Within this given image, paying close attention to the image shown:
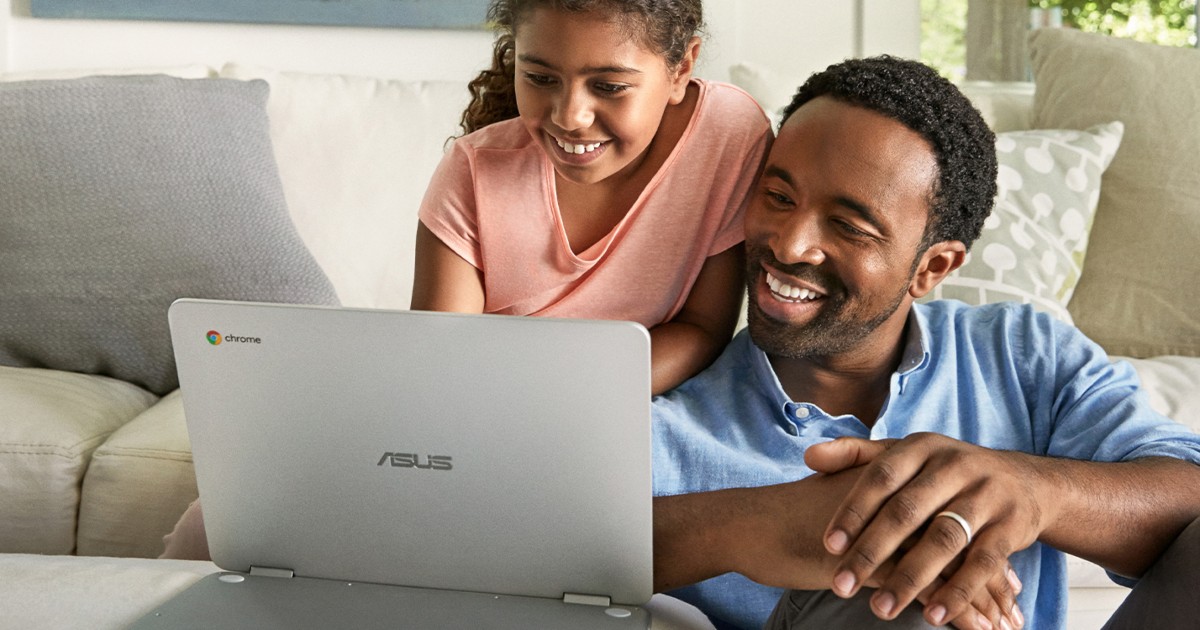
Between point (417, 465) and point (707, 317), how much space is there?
59cm

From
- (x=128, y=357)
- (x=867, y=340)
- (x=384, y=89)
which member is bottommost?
(x=128, y=357)

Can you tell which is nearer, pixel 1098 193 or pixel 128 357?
pixel 128 357

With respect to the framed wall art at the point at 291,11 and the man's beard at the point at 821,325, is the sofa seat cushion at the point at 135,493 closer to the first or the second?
the man's beard at the point at 821,325

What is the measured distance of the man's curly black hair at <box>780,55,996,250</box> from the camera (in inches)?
48.6

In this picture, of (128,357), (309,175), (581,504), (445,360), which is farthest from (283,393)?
(309,175)

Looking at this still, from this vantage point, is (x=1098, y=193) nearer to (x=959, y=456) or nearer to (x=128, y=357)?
(x=959, y=456)

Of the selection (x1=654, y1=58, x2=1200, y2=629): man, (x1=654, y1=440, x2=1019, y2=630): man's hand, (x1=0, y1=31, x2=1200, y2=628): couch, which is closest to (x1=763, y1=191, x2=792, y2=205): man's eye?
(x1=654, y1=58, x2=1200, y2=629): man

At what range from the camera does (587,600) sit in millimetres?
949

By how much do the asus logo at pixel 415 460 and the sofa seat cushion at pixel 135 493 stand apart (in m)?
0.75

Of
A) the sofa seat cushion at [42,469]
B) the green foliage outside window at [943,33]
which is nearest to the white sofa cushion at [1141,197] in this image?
the green foliage outside window at [943,33]

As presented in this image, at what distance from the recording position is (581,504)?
Result: 903mm

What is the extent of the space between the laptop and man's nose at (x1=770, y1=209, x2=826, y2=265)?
396mm

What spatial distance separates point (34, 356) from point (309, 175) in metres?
0.57

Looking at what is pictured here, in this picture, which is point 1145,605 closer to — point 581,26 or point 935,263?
point 935,263
